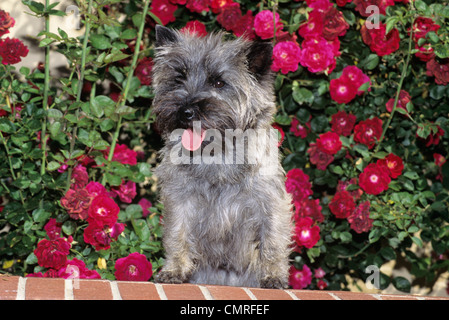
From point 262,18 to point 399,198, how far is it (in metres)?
1.33

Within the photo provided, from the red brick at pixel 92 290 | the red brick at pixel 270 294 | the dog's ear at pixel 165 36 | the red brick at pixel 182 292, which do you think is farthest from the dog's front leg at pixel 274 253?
the dog's ear at pixel 165 36

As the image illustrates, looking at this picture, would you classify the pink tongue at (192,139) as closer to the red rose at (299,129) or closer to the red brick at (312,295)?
the red brick at (312,295)

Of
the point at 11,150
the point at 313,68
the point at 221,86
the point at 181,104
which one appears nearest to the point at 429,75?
the point at 313,68

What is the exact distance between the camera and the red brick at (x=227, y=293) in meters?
2.44

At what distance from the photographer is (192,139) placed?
9.21 ft

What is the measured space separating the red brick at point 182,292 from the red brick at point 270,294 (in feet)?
0.82

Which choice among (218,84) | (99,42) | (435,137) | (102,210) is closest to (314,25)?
(218,84)

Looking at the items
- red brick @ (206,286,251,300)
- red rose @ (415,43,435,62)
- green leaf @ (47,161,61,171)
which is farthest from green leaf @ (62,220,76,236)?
red rose @ (415,43,435,62)

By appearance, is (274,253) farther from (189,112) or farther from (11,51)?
(11,51)

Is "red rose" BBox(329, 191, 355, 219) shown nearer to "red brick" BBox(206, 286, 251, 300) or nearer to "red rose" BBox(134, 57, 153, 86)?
"red brick" BBox(206, 286, 251, 300)
